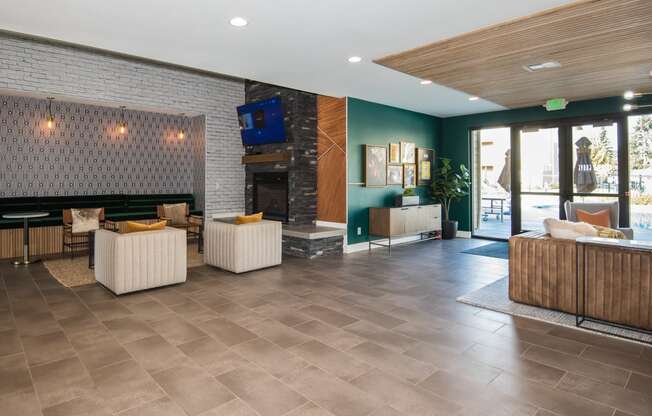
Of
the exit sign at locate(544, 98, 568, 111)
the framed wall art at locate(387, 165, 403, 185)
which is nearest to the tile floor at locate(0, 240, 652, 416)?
the framed wall art at locate(387, 165, 403, 185)

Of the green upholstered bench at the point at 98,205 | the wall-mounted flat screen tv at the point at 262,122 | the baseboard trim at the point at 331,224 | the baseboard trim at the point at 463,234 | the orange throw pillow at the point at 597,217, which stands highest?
the wall-mounted flat screen tv at the point at 262,122

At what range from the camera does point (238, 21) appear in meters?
3.81

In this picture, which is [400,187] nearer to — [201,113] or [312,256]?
[312,256]

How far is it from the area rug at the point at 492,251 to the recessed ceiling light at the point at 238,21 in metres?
5.44

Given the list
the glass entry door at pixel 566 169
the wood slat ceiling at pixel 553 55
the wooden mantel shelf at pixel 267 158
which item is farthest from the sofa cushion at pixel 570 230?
the wooden mantel shelf at pixel 267 158

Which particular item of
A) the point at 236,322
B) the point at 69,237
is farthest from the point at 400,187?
the point at 69,237

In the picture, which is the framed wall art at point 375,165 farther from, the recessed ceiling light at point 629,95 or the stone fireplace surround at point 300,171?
the recessed ceiling light at point 629,95

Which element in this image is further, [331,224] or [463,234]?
[463,234]

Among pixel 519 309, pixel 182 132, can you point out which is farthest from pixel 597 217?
pixel 182 132

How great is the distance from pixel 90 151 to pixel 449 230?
8.00m

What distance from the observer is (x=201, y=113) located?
7.54 m

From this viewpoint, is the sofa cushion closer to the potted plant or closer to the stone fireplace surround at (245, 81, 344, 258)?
the stone fireplace surround at (245, 81, 344, 258)

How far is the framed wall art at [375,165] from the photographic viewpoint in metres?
7.52

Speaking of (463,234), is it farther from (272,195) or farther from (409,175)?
(272,195)
